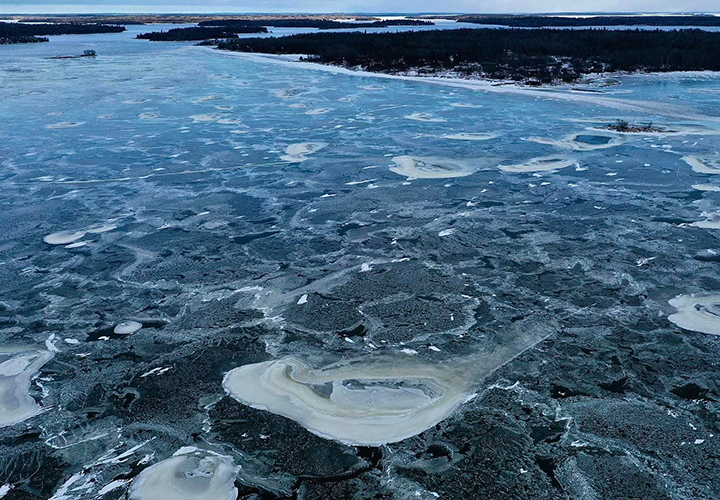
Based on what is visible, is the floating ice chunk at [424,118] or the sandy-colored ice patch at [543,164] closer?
the sandy-colored ice patch at [543,164]

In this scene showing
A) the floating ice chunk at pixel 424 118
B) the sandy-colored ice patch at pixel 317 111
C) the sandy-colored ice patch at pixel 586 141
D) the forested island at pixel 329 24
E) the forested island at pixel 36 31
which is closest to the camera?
Answer: the sandy-colored ice patch at pixel 586 141

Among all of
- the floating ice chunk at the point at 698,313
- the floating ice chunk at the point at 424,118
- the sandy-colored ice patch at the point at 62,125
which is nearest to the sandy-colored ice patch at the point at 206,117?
the sandy-colored ice patch at the point at 62,125

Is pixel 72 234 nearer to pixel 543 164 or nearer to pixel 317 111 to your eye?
pixel 543 164

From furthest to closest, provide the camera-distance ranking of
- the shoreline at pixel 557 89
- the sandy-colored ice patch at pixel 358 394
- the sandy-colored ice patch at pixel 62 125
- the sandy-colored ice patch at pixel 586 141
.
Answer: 1. the shoreline at pixel 557 89
2. the sandy-colored ice patch at pixel 62 125
3. the sandy-colored ice patch at pixel 586 141
4. the sandy-colored ice patch at pixel 358 394

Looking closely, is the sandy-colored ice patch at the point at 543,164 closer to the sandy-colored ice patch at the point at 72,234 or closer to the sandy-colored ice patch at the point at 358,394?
the sandy-colored ice patch at the point at 358,394

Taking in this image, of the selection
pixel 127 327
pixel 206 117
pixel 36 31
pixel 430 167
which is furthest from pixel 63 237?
pixel 36 31

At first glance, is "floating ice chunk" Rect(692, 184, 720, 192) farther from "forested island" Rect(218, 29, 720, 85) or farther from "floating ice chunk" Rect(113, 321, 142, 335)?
"forested island" Rect(218, 29, 720, 85)

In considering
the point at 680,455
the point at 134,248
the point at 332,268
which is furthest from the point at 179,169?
the point at 680,455
